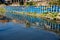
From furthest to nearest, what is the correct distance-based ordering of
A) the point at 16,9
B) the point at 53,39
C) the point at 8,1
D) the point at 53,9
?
the point at 8,1
the point at 16,9
the point at 53,9
the point at 53,39

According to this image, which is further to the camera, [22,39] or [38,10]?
[38,10]

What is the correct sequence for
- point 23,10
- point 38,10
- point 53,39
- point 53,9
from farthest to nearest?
1. point 23,10
2. point 38,10
3. point 53,9
4. point 53,39

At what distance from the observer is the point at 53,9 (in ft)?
115

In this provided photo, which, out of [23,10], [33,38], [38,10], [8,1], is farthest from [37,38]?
[8,1]

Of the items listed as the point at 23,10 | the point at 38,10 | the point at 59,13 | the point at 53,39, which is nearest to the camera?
the point at 53,39

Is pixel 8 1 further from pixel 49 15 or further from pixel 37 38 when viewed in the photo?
pixel 37 38

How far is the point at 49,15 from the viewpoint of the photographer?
32938 mm

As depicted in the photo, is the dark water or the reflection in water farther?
the reflection in water

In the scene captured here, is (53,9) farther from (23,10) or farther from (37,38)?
(37,38)

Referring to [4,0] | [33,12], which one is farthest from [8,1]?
[33,12]

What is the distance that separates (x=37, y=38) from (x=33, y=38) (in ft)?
1.08

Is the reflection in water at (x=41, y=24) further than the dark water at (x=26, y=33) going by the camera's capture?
Yes

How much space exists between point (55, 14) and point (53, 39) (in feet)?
57.4

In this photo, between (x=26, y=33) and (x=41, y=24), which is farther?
(x=41, y=24)
